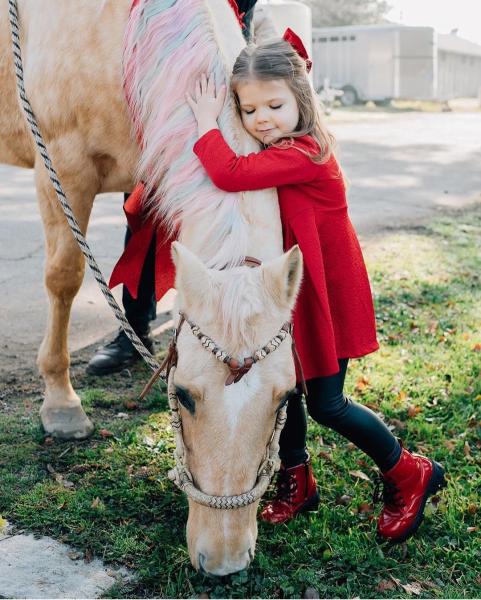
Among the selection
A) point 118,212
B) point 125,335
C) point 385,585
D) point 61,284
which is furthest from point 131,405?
point 118,212

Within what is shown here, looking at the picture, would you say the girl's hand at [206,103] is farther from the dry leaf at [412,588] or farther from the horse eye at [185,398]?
the dry leaf at [412,588]

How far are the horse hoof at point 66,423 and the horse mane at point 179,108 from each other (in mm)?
1078

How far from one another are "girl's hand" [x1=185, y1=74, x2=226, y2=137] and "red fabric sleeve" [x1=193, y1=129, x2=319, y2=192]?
0.22 ft

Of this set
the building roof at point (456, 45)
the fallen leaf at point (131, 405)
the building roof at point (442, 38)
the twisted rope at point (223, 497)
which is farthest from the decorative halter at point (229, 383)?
the building roof at point (456, 45)

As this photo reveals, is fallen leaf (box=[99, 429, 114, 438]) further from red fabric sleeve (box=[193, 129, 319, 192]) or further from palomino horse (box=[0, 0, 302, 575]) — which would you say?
red fabric sleeve (box=[193, 129, 319, 192])

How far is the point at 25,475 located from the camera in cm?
295

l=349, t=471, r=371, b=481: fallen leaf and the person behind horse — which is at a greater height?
the person behind horse

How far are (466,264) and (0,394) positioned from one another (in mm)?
3934

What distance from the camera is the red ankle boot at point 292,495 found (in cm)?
271

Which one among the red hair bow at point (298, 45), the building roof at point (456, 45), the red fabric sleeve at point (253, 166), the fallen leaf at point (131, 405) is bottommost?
the building roof at point (456, 45)


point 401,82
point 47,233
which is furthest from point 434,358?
point 401,82

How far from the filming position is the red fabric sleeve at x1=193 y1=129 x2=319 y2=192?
2.20 metres

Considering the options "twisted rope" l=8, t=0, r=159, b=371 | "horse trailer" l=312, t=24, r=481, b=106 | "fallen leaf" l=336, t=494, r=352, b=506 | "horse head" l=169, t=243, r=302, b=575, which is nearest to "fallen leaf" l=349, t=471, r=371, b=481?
"fallen leaf" l=336, t=494, r=352, b=506

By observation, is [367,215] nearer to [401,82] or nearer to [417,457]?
[417,457]
